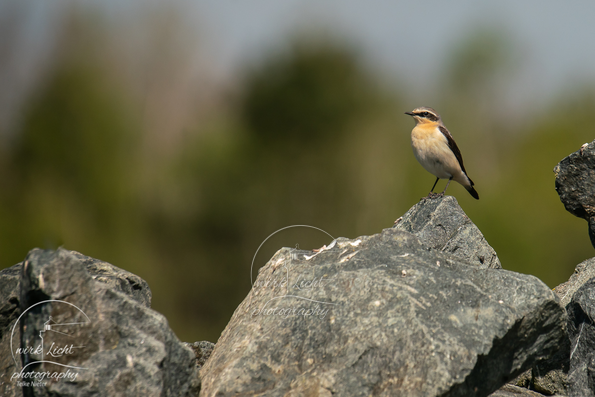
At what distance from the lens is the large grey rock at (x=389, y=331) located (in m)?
4.28

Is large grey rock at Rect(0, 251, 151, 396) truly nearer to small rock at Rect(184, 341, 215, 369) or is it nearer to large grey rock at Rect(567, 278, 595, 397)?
small rock at Rect(184, 341, 215, 369)

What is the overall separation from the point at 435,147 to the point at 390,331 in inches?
267

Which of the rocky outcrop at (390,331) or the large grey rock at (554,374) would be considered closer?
the rocky outcrop at (390,331)

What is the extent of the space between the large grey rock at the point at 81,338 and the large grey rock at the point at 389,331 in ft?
2.24

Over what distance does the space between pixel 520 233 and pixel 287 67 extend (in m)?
21.8

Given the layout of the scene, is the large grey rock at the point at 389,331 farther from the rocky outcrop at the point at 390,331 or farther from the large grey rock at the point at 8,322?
the large grey rock at the point at 8,322

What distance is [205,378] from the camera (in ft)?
15.9

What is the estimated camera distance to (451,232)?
7102mm

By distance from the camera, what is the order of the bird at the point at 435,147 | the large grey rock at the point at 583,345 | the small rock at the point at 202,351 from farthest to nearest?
the bird at the point at 435,147
the small rock at the point at 202,351
the large grey rock at the point at 583,345
